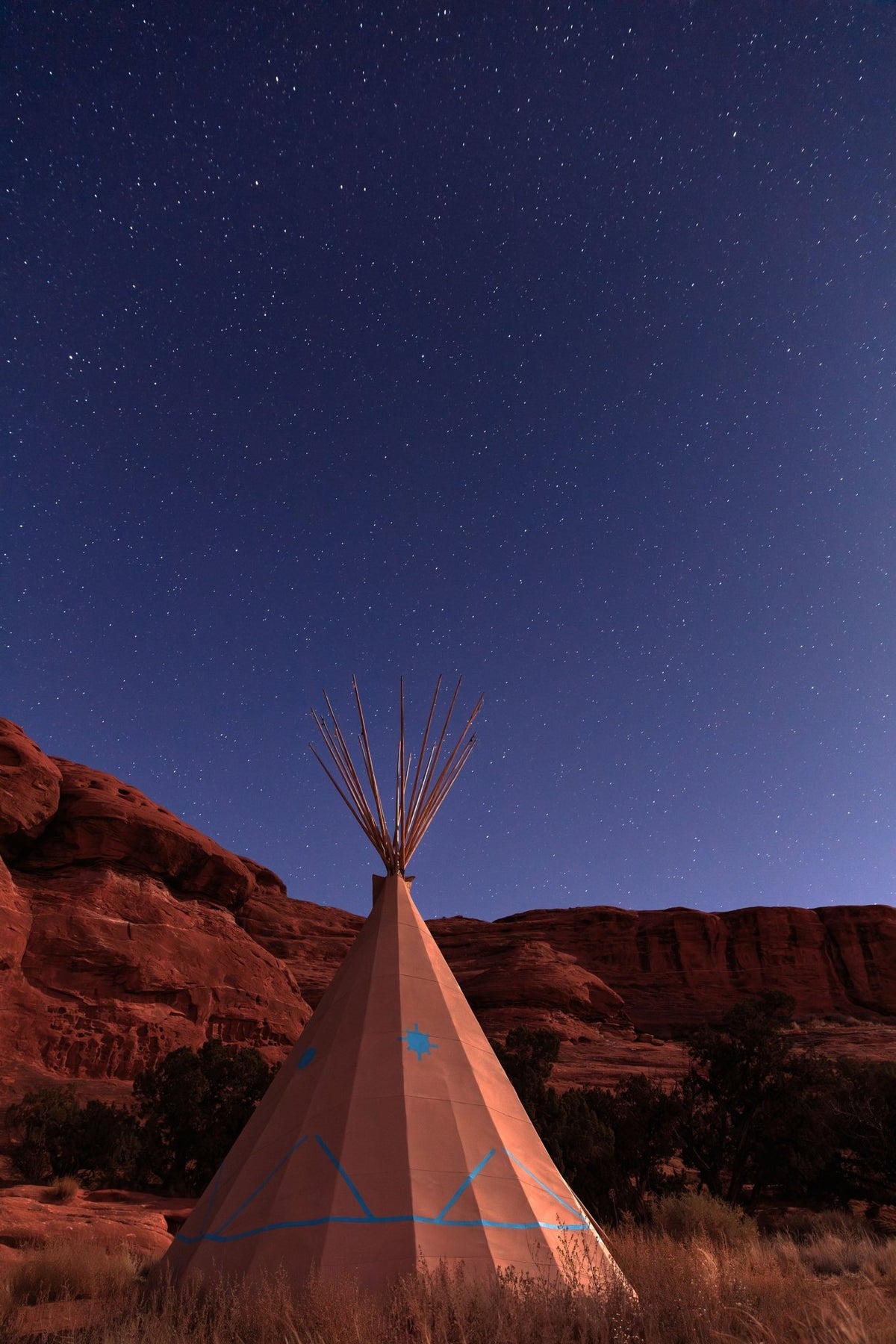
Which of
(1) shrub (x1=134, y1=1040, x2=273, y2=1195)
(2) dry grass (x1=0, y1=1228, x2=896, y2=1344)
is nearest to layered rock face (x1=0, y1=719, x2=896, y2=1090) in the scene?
(1) shrub (x1=134, y1=1040, x2=273, y2=1195)

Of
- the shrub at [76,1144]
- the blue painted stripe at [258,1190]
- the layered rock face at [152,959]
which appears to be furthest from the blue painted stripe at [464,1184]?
the layered rock face at [152,959]

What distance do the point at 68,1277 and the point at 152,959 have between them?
23397 millimetres

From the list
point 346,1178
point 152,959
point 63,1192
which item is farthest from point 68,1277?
point 152,959

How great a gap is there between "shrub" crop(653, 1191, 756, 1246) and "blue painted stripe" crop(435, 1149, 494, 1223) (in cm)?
479

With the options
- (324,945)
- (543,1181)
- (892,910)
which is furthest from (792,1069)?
(892,910)

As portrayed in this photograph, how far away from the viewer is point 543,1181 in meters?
5.31

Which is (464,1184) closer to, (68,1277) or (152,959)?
→ (68,1277)

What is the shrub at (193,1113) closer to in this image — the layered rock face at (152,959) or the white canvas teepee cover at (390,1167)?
the layered rock face at (152,959)

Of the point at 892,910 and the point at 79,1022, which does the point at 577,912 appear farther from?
the point at 79,1022

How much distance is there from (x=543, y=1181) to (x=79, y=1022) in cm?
2463

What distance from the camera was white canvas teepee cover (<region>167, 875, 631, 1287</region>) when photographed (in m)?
4.44

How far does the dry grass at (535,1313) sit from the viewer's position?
10.2ft

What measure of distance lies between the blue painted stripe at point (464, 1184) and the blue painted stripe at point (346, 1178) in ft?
1.43

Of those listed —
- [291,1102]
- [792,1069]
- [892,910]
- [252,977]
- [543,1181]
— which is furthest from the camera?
[892,910]
